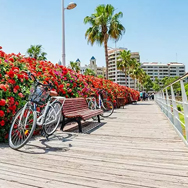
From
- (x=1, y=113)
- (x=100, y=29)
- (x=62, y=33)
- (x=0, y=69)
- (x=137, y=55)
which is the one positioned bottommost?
(x=1, y=113)

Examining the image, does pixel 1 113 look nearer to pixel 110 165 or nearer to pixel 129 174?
pixel 110 165

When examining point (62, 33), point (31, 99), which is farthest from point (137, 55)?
point (31, 99)

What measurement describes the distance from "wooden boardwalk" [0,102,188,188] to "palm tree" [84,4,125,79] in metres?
18.1

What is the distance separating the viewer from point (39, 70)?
5816 millimetres

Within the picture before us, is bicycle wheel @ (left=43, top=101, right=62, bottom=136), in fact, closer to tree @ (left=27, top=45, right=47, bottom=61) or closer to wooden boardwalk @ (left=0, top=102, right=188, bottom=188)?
wooden boardwalk @ (left=0, top=102, right=188, bottom=188)

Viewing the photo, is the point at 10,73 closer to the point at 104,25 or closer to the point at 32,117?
the point at 32,117

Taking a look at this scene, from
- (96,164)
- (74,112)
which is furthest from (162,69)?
(96,164)

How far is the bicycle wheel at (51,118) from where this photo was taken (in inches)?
165

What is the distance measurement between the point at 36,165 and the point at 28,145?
3.87ft

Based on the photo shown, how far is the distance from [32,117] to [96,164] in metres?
1.87

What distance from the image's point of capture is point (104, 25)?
67.9 feet

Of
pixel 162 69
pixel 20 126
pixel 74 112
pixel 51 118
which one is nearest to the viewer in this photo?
pixel 20 126

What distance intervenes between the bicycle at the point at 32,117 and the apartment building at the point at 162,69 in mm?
147685

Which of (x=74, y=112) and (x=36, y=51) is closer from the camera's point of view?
(x=74, y=112)
